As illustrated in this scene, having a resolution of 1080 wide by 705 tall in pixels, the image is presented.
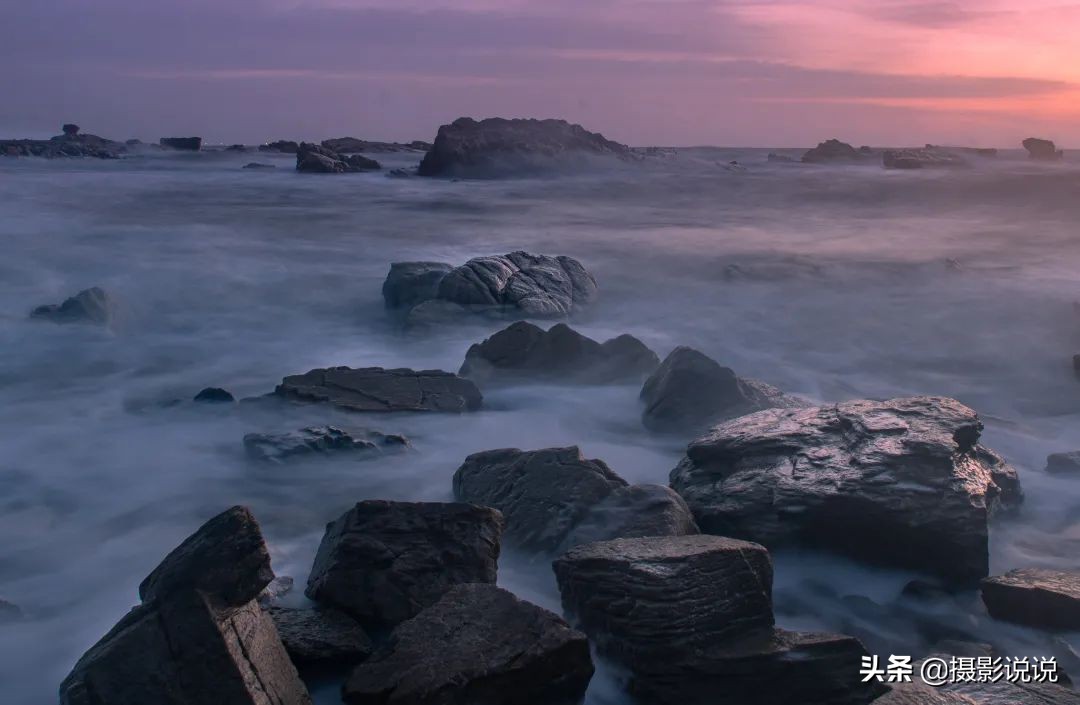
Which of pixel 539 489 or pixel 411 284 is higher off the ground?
pixel 411 284

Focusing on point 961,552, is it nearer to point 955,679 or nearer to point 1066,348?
point 955,679

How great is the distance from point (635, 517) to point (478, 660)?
1.22m

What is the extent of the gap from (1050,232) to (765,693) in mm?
15005

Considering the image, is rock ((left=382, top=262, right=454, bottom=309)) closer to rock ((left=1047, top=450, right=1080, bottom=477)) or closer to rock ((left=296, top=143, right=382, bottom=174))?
rock ((left=1047, top=450, right=1080, bottom=477))

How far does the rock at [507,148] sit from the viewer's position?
91.4ft

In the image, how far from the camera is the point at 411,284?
10117 mm

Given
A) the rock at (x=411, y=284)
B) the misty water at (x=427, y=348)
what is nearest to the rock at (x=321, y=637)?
the misty water at (x=427, y=348)

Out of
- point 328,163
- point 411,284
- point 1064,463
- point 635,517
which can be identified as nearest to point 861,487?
point 635,517

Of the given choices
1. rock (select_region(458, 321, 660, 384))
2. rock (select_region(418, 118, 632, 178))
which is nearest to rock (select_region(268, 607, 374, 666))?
rock (select_region(458, 321, 660, 384))

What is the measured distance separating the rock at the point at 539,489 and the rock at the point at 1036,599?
1.60 metres

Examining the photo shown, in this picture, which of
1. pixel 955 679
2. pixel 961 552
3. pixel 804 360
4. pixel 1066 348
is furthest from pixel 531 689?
pixel 1066 348

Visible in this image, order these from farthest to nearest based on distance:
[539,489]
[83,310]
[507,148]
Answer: [507,148], [83,310], [539,489]

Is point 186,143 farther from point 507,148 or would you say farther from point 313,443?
point 313,443

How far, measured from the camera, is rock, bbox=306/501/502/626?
344 centimetres
